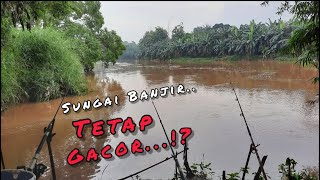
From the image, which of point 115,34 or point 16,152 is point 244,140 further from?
point 115,34

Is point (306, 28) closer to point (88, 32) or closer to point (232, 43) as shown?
point (88, 32)

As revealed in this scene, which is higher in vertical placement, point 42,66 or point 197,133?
point 42,66

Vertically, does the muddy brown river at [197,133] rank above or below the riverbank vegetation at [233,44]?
below

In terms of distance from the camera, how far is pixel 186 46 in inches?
2549

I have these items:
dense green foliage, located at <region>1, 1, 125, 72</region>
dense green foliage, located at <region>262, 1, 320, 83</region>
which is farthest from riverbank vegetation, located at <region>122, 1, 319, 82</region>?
dense green foliage, located at <region>262, 1, 320, 83</region>

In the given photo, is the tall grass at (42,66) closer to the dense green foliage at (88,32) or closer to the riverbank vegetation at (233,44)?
the dense green foliage at (88,32)

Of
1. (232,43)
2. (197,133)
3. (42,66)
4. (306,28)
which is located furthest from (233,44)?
(306,28)

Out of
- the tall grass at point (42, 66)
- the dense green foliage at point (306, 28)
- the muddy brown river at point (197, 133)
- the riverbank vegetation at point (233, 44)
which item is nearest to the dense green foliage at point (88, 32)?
the tall grass at point (42, 66)

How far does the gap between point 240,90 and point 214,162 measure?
46.0 feet

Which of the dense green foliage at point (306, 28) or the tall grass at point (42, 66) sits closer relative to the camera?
the dense green foliage at point (306, 28)

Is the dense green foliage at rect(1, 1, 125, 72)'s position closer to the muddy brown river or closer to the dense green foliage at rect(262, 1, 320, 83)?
the muddy brown river

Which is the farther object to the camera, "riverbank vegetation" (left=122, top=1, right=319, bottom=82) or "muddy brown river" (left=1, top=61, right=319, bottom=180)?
"riverbank vegetation" (left=122, top=1, right=319, bottom=82)

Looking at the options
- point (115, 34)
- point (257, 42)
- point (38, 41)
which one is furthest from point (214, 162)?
point (257, 42)

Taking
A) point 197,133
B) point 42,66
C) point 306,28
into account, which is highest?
point 306,28
